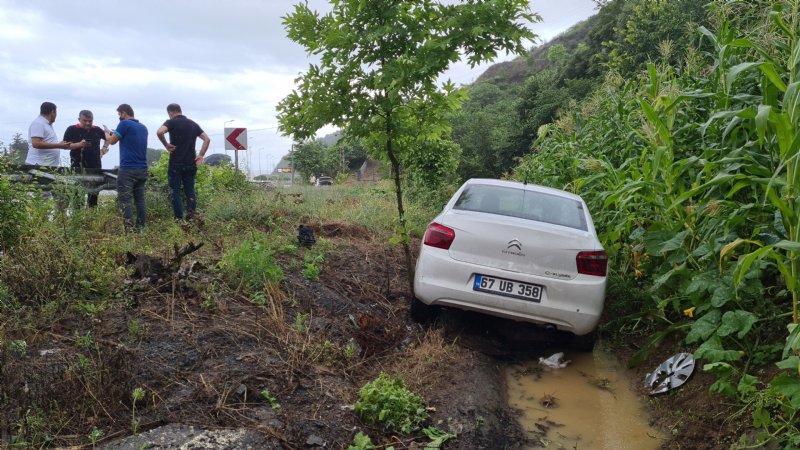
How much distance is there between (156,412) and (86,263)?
6.87 feet

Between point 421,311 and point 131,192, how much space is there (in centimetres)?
451

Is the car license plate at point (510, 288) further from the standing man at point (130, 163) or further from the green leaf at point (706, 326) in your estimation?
the standing man at point (130, 163)

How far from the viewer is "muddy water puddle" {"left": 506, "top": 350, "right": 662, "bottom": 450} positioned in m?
3.78

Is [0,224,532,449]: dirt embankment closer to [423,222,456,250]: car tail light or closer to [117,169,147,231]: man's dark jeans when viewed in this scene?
[423,222,456,250]: car tail light

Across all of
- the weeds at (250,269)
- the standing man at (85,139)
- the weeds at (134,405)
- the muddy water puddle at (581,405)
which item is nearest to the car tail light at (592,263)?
the muddy water puddle at (581,405)

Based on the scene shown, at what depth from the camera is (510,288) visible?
15.4ft

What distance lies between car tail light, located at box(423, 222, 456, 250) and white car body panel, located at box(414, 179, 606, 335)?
42mm

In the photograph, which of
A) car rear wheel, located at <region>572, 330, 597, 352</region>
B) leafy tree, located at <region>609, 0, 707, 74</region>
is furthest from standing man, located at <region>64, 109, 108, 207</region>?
leafy tree, located at <region>609, 0, 707, 74</region>

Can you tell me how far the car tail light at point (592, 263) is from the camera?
4.69 metres

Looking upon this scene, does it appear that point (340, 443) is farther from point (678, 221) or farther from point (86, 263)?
point (678, 221)

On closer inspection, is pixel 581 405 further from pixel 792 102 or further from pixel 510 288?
pixel 792 102

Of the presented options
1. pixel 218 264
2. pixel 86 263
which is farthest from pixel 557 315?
pixel 86 263

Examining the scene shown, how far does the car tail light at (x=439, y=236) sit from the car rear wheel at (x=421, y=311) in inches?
25.2

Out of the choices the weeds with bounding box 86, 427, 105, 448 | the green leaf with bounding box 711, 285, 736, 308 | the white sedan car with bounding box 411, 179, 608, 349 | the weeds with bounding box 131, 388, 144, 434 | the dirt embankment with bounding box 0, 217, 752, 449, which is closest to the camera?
the weeds with bounding box 86, 427, 105, 448
